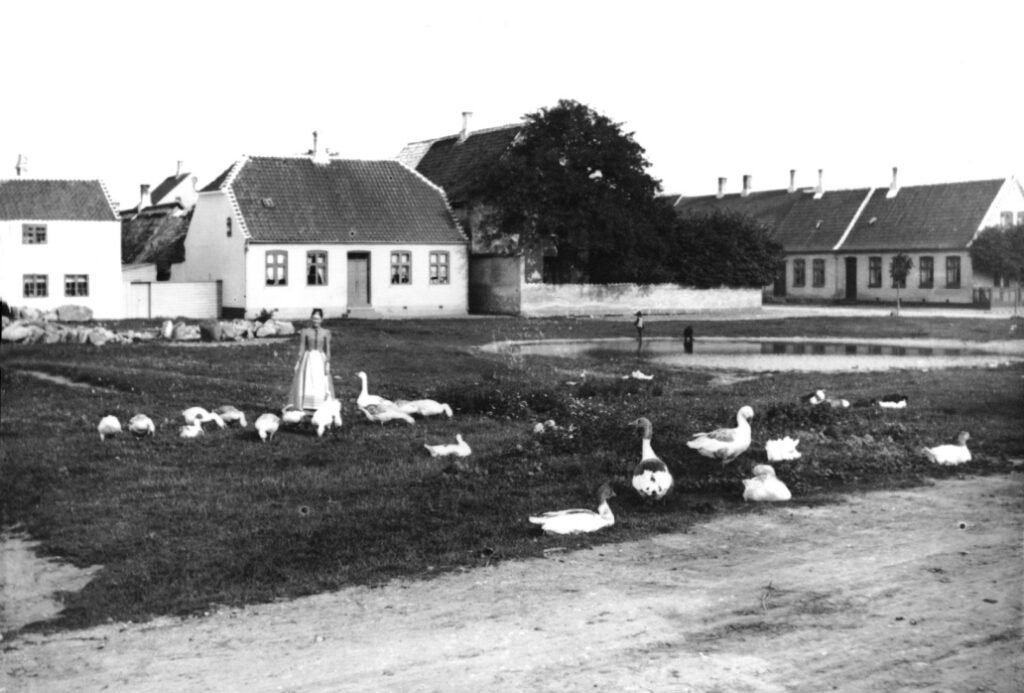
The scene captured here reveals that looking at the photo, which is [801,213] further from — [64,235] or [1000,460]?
[1000,460]

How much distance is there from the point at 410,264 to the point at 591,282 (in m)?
8.22

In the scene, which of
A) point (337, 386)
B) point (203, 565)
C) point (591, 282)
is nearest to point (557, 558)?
point (203, 565)

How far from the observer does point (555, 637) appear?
25.2 ft

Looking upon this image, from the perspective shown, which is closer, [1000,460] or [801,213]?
[1000,460]

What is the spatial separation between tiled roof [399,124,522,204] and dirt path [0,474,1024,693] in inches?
1606

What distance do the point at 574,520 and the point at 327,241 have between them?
38.1m

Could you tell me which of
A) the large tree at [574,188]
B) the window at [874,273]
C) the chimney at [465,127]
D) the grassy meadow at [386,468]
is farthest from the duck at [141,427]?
the window at [874,273]

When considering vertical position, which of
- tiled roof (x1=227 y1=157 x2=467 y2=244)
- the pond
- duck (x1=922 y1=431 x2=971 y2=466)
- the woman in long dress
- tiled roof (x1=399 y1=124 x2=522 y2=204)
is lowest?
duck (x1=922 y1=431 x2=971 y2=466)

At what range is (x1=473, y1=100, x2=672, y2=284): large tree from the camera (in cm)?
4756

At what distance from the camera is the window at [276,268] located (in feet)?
152

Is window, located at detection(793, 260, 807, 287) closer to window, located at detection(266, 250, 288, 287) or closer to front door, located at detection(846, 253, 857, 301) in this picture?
front door, located at detection(846, 253, 857, 301)

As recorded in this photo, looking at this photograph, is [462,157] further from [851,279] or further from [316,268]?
[851,279]

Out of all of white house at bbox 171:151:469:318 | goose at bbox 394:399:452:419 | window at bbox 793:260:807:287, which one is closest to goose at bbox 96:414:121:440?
goose at bbox 394:399:452:419

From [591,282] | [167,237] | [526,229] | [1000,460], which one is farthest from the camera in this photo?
[167,237]
